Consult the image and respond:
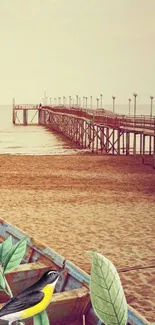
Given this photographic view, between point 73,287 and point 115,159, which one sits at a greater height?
point 73,287

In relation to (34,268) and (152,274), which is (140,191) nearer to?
(152,274)

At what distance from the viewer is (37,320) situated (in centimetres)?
91

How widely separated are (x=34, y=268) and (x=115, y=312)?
2.97 metres

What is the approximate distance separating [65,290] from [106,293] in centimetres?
282

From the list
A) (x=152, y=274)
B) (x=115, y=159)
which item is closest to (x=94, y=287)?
(x=152, y=274)

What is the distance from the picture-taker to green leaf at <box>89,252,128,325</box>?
836mm

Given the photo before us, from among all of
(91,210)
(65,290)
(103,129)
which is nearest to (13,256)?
(65,290)

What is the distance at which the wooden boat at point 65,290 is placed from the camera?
10.0 ft

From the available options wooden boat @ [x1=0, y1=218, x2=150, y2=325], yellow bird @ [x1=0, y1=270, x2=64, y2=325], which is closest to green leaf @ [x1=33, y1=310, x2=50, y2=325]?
yellow bird @ [x1=0, y1=270, x2=64, y2=325]

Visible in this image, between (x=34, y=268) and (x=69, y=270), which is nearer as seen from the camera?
(x=69, y=270)

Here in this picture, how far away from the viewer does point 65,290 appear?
3.56 metres

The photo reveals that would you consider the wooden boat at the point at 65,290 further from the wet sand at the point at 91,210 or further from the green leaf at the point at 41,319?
the green leaf at the point at 41,319

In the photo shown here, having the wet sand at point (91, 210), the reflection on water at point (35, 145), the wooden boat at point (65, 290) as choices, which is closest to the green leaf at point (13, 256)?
the wooden boat at point (65, 290)

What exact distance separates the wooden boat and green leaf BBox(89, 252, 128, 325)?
1.76 metres
